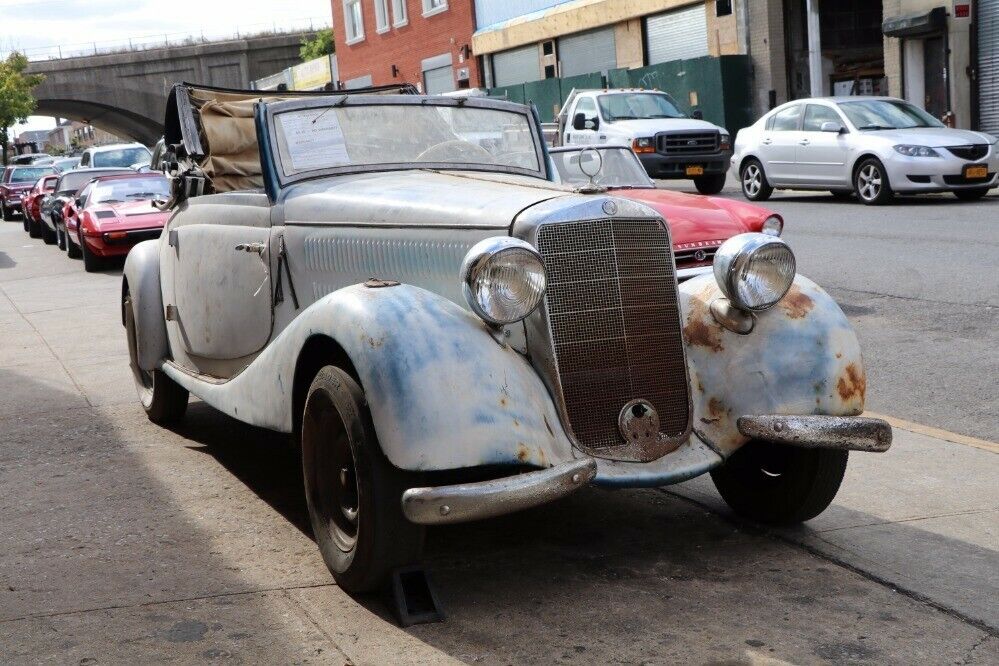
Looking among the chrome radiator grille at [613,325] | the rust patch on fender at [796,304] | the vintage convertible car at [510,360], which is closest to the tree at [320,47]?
the vintage convertible car at [510,360]

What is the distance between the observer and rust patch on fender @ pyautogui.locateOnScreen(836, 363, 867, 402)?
4465mm

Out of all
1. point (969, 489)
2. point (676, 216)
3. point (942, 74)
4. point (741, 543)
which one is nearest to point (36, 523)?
point (741, 543)

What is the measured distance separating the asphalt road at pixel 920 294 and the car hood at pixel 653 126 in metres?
4.07

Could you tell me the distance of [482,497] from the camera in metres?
3.76

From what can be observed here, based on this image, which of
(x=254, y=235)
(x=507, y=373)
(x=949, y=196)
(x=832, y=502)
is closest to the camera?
(x=507, y=373)

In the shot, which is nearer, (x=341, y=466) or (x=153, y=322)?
(x=341, y=466)

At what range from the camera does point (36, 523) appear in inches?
209

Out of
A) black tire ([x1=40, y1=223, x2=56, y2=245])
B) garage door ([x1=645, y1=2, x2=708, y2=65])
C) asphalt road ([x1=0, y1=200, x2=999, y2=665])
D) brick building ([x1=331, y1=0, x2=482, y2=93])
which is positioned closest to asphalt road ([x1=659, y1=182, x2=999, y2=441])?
asphalt road ([x1=0, y1=200, x2=999, y2=665])

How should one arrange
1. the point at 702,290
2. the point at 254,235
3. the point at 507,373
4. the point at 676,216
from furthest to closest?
1. the point at 676,216
2. the point at 254,235
3. the point at 702,290
4. the point at 507,373

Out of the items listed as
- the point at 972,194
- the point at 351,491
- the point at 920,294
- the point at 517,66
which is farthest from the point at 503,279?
the point at 517,66

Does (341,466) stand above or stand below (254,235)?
below

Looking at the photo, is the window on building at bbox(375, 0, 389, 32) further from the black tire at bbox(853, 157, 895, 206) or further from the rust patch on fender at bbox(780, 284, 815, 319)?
the rust patch on fender at bbox(780, 284, 815, 319)

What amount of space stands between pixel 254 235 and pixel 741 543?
256 centimetres

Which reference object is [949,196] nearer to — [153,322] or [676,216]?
[676,216]
